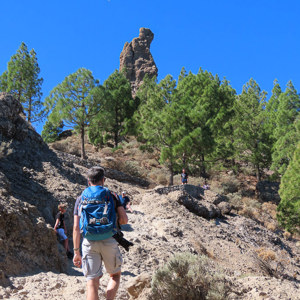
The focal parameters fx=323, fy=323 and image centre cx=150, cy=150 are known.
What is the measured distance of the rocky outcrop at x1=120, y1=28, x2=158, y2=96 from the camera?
224 feet

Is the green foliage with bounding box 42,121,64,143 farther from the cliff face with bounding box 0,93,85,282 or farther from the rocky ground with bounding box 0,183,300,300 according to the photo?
the cliff face with bounding box 0,93,85,282

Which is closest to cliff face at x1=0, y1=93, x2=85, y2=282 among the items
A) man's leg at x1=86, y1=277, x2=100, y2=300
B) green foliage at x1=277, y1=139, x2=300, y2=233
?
man's leg at x1=86, y1=277, x2=100, y2=300

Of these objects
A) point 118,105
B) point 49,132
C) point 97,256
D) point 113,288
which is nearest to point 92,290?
point 113,288

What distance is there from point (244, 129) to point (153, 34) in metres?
53.9

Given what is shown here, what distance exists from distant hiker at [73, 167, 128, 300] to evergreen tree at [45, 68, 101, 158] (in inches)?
914

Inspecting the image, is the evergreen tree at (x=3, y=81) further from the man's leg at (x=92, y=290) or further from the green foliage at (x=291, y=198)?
the man's leg at (x=92, y=290)

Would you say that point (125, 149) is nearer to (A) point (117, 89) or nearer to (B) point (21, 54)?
(A) point (117, 89)

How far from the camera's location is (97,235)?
134 inches

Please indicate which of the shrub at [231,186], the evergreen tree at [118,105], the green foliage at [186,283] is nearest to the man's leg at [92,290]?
the green foliage at [186,283]

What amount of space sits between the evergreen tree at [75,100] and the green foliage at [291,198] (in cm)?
1578

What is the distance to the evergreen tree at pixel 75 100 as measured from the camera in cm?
2592

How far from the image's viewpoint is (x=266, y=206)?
24.0 meters

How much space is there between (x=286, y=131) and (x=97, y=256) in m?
23.5

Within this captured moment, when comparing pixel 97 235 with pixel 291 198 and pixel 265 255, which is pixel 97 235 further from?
pixel 291 198
